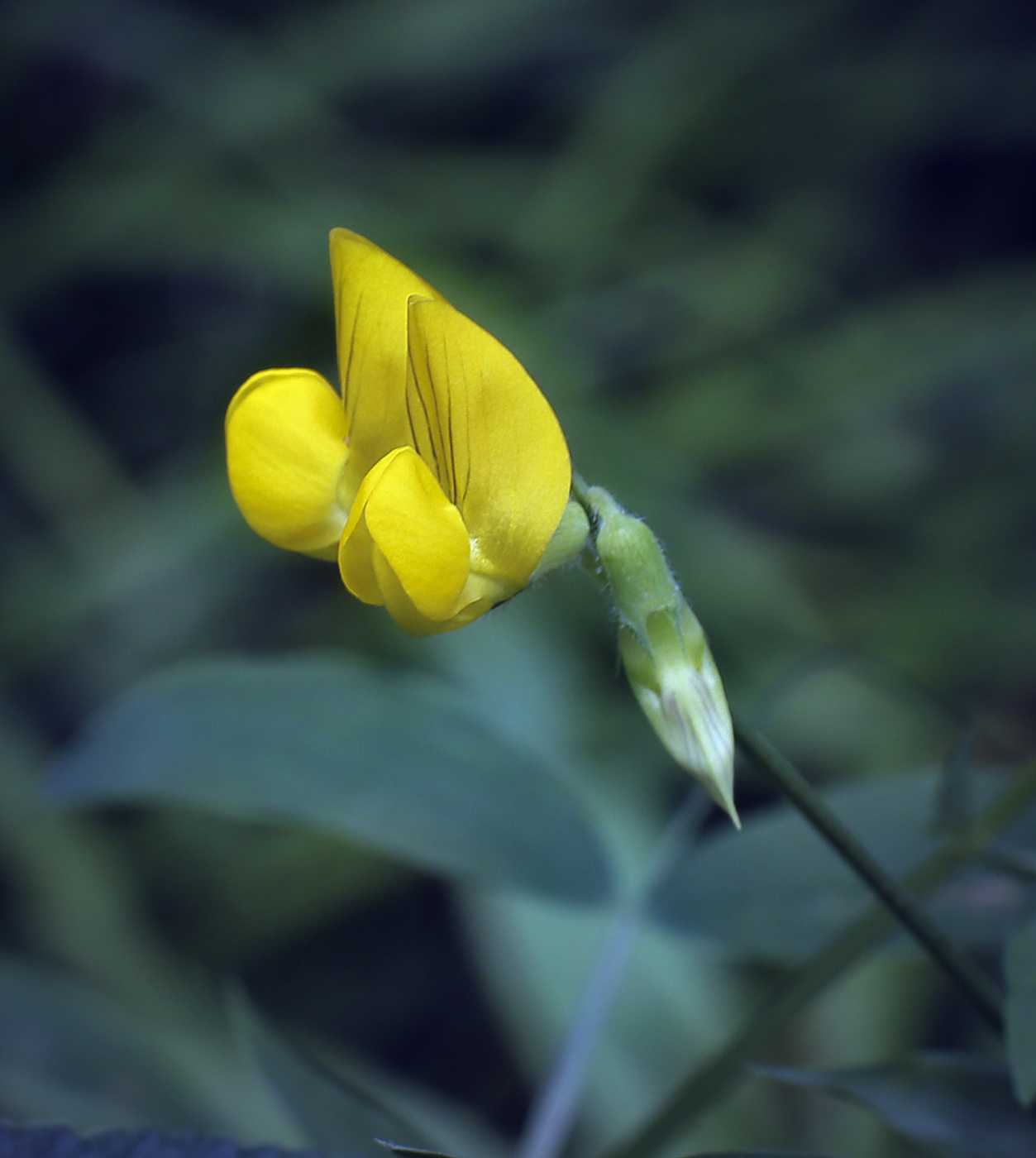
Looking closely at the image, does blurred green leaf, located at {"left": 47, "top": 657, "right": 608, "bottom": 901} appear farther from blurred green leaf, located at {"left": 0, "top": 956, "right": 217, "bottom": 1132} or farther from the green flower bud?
blurred green leaf, located at {"left": 0, "top": 956, "right": 217, "bottom": 1132}

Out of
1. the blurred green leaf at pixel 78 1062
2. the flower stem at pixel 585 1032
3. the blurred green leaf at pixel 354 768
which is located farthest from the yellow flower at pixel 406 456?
the blurred green leaf at pixel 78 1062

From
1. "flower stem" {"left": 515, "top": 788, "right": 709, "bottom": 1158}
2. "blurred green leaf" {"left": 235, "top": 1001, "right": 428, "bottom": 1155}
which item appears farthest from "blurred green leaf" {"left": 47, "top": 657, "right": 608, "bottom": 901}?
"blurred green leaf" {"left": 235, "top": 1001, "right": 428, "bottom": 1155}

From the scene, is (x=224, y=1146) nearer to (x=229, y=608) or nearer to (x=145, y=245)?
(x=229, y=608)

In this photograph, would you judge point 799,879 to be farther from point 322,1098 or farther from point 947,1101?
point 322,1098

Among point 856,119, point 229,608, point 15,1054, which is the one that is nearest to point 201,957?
point 15,1054

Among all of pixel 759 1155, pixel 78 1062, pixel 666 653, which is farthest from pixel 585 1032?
pixel 78 1062

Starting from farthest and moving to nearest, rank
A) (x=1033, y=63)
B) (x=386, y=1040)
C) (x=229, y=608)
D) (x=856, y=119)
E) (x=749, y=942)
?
(x=856, y=119) → (x=1033, y=63) → (x=229, y=608) → (x=386, y=1040) → (x=749, y=942)
